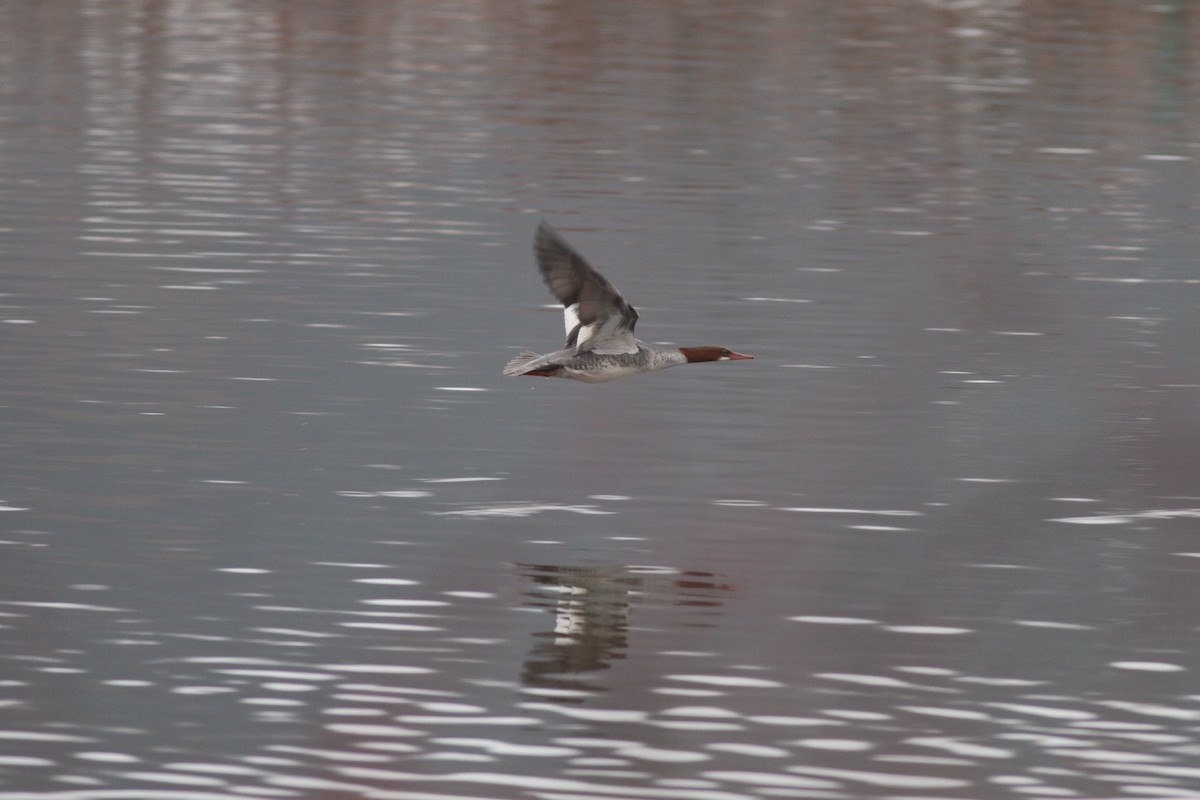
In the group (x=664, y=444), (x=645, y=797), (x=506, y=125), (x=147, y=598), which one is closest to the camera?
(x=645, y=797)

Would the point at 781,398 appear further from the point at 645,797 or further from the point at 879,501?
the point at 645,797

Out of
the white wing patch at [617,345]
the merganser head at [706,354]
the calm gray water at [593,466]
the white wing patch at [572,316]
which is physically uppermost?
the white wing patch at [572,316]

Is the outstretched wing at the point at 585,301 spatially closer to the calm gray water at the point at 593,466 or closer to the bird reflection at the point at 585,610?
the calm gray water at the point at 593,466

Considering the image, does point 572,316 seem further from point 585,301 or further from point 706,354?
point 706,354

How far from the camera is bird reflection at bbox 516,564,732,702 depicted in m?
11.3

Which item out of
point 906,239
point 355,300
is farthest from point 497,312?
point 906,239

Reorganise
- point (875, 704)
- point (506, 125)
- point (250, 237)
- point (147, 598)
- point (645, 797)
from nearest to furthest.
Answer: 1. point (645, 797)
2. point (875, 704)
3. point (147, 598)
4. point (250, 237)
5. point (506, 125)

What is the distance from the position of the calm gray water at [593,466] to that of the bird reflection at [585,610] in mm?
32

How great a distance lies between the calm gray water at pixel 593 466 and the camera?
34.6ft

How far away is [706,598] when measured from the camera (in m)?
12.5

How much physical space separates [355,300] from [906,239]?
6714 mm

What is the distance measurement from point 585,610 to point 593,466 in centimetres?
341

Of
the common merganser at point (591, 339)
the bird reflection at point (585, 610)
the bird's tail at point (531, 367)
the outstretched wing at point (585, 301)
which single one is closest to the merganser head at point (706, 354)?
the common merganser at point (591, 339)

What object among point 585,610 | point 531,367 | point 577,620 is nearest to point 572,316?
point 531,367
